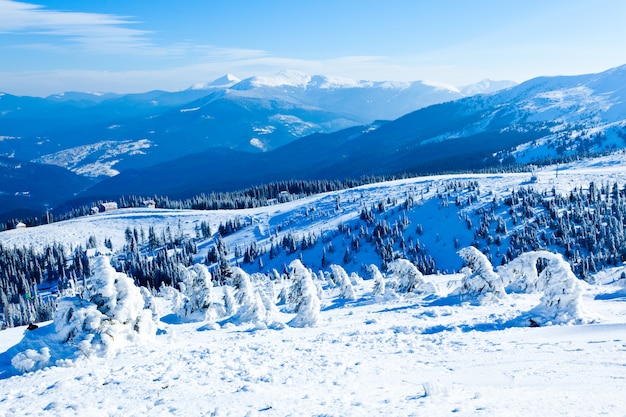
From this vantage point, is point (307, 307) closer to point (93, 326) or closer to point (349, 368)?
point (349, 368)

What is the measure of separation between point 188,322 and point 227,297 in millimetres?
4817

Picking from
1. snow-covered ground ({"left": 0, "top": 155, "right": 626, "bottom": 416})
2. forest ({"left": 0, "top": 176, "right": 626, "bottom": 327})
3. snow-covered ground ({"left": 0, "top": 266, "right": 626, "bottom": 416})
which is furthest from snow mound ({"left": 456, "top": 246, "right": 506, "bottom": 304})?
forest ({"left": 0, "top": 176, "right": 626, "bottom": 327})

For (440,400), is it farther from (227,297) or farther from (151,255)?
(151,255)

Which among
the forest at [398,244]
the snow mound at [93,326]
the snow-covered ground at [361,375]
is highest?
the snow mound at [93,326]

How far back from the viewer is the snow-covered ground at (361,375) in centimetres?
1636

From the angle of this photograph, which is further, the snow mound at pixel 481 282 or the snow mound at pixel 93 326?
the snow mound at pixel 481 282

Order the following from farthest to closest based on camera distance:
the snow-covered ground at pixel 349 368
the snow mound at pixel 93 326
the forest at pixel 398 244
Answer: the forest at pixel 398 244
the snow mound at pixel 93 326
the snow-covered ground at pixel 349 368

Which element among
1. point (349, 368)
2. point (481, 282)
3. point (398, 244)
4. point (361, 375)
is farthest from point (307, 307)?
point (398, 244)

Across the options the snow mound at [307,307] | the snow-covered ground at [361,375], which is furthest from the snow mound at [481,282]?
the snow mound at [307,307]

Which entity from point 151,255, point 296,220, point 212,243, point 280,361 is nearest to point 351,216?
point 296,220

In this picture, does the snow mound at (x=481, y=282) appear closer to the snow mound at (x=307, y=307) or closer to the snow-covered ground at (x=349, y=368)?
the snow-covered ground at (x=349, y=368)

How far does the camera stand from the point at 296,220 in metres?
180

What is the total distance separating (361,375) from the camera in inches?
815

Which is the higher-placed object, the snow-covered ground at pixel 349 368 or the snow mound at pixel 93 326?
the snow mound at pixel 93 326
